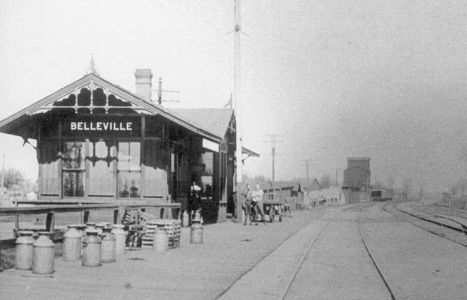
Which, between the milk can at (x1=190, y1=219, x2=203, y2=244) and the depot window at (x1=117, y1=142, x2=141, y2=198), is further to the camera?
the depot window at (x1=117, y1=142, x2=141, y2=198)

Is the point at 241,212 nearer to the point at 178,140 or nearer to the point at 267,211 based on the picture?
the point at 267,211

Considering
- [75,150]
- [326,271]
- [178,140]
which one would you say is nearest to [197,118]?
[178,140]

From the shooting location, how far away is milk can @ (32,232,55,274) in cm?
873

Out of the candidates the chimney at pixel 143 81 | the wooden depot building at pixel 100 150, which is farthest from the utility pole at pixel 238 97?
the wooden depot building at pixel 100 150

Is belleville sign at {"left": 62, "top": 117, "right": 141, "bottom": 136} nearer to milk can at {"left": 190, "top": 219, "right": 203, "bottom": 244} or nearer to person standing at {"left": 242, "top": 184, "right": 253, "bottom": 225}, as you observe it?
milk can at {"left": 190, "top": 219, "right": 203, "bottom": 244}

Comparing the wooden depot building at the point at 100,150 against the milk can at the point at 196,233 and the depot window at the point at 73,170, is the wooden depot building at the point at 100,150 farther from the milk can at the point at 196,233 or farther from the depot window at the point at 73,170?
the milk can at the point at 196,233

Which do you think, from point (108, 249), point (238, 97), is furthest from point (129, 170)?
point (108, 249)

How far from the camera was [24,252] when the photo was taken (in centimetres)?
913

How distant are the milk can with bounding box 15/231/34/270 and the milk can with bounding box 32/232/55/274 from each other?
353 millimetres

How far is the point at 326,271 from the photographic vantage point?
1059 cm

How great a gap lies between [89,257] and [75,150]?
10737 millimetres

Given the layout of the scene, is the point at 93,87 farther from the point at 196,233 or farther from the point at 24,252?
the point at 24,252

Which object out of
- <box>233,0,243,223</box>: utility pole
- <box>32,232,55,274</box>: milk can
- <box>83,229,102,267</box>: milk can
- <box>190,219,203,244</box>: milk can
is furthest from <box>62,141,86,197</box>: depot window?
<box>32,232,55,274</box>: milk can

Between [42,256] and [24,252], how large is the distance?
534 mm
